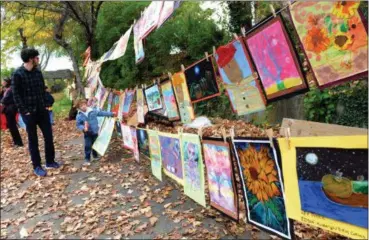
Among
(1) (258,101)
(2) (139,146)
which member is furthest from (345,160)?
(2) (139,146)

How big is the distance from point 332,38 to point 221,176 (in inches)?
73.6

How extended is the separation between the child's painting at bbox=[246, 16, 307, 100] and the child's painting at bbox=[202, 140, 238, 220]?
0.76 m

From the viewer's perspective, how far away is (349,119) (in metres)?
8.64

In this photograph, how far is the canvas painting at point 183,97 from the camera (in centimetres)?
552

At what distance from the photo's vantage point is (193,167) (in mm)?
4613

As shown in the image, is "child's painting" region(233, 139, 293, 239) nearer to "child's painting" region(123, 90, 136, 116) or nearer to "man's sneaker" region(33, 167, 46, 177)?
"man's sneaker" region(33, 167, 46, 177)

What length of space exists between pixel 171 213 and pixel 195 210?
0.35m

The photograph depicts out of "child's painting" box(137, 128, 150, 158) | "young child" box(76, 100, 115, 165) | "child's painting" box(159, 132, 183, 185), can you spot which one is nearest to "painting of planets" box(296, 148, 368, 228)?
"child's painting" box(159, 132, 183, 185)

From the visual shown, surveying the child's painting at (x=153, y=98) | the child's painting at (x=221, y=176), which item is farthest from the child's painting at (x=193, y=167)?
the child's painting at (x=153, y=98)

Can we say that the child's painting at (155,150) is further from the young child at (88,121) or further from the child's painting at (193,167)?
the young child at (88,121)

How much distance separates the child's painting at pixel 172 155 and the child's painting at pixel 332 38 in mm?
2276

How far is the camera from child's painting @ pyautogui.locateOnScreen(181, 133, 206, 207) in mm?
4461

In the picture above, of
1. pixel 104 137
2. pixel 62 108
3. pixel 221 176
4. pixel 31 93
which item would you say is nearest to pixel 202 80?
pixel 221 176

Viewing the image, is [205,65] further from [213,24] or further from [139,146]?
[213,24]
